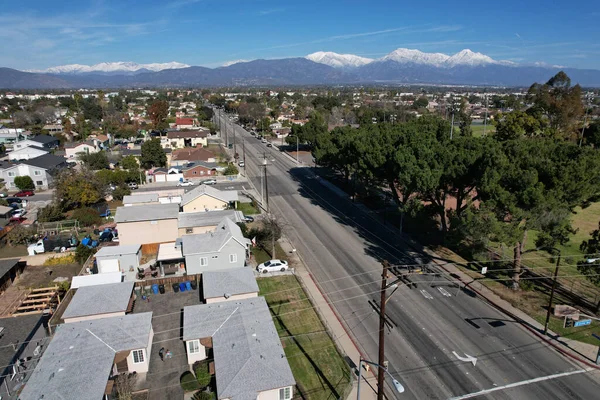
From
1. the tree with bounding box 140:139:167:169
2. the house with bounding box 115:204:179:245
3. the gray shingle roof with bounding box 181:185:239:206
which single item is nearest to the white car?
the house with bounding box 115:204:179:245

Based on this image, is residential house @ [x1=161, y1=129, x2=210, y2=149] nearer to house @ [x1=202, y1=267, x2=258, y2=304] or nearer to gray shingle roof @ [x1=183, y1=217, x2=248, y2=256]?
gray shingle roof @ [x1=183, y1=217, x2=248, y2=256]

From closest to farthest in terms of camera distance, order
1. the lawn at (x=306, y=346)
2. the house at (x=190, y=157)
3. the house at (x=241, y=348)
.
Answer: the house at (x=241, y=348)
the lawn at (x=306, y=346)
the house at (x=190, y=157)

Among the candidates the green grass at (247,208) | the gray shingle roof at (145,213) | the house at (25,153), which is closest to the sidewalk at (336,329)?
the gray shingle roof at (145,213)

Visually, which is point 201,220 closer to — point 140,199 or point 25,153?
point 140,199

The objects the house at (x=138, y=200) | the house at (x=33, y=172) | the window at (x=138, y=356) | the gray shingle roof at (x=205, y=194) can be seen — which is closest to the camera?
the window at (x=138, y=356)

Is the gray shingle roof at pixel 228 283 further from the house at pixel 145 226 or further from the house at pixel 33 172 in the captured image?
the house at pixel 33 172

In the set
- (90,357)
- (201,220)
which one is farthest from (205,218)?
(90,357)

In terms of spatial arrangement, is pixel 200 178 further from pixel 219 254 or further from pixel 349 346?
pixel 349 346

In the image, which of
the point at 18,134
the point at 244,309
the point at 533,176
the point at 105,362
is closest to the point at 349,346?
the point at 244,309
